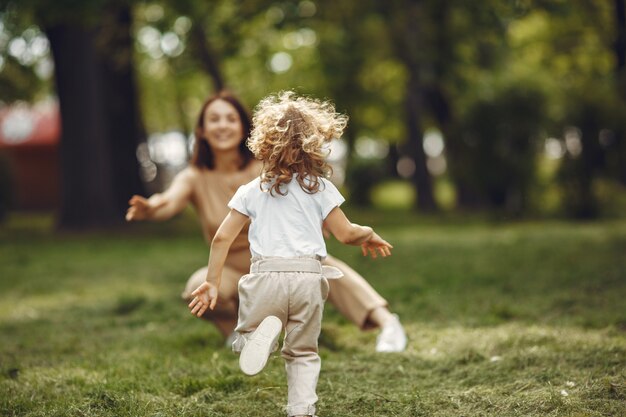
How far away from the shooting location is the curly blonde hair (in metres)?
3.63

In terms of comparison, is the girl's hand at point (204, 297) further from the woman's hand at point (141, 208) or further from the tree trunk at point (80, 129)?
the tree trunk at point (80, 129)

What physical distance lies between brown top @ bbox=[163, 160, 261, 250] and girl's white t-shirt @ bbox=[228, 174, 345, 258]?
1.81 metres

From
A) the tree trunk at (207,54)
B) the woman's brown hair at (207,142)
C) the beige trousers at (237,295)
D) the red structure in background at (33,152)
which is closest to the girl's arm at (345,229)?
the beige trousers at (237,295)

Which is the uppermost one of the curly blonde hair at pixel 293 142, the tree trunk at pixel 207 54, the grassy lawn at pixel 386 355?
the tree trunk at pixel 207 54

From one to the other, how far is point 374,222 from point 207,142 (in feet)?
40.2

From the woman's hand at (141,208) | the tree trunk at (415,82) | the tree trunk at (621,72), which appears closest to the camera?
the woman's hand at (141,208)

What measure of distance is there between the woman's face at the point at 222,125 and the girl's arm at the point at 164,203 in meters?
0.35

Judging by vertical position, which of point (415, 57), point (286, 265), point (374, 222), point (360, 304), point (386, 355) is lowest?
point (374, 222)

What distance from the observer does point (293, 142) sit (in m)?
3.65

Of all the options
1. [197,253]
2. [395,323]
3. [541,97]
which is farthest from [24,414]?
[541,97]

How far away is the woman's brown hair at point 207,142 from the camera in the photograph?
5.50 metres

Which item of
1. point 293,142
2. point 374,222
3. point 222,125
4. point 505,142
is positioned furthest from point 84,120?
point 293,142

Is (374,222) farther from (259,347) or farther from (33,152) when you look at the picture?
(33,152)

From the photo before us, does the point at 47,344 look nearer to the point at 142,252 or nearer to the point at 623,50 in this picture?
the point at 142,252
